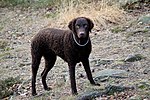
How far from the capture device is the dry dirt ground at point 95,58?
7.18 metres

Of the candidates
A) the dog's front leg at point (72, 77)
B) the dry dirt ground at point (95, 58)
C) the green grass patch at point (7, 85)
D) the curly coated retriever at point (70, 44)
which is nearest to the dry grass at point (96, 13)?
the dry dirt ground at point (95, 58)

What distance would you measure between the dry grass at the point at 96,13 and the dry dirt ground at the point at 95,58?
0.37 metres

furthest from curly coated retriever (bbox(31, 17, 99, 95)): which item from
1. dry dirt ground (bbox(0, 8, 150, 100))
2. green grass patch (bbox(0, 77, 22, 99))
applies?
green grass patch (bbox(0, 77, 22, 99))

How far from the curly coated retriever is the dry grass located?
19.3 ft

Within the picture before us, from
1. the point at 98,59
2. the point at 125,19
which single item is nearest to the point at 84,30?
the point at 98,59

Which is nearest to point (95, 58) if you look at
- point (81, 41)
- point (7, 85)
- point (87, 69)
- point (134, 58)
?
point (134, 58)

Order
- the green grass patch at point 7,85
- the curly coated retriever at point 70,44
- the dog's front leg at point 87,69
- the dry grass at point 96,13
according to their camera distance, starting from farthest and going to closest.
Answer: the dry grass at point 96,13, the green grass patch at point 7,85, the dog's front leg at point 87,69, the curly coated retriever at point 70,44

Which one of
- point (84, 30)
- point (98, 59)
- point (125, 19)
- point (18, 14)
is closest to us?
point (84, 30)

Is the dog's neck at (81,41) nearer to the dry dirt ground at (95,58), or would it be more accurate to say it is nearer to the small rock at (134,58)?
the dry dirt ground at (95,58)

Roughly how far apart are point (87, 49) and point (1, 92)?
2.20 metres

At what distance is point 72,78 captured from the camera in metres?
6.69

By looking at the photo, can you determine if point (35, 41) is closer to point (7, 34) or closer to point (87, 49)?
point (87, 49)

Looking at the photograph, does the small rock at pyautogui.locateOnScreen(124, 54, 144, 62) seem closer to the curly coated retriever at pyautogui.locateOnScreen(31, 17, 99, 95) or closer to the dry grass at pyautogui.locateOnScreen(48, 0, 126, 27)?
the curly coated retriever at pyautogui.locateOnScreen(31, 17, 99, 95)

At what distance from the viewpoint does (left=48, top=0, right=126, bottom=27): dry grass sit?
13359mm
